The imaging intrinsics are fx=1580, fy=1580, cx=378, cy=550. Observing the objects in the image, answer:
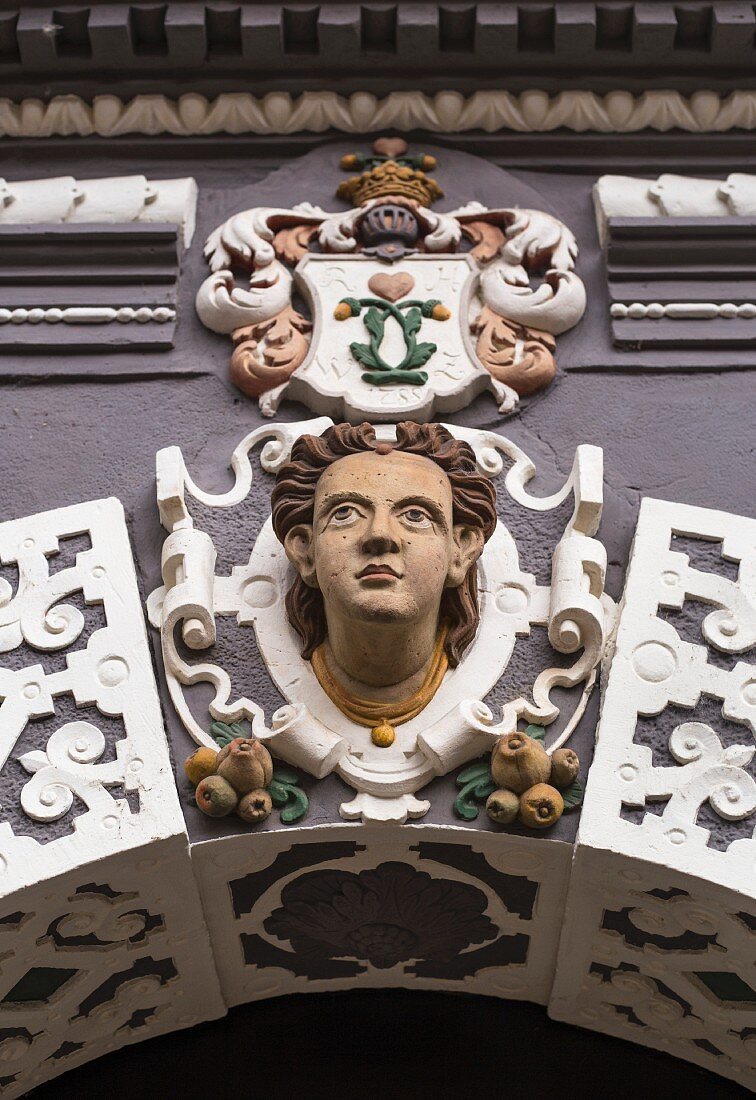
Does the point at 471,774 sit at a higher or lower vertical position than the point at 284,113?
lower

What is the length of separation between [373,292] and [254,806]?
1.21 metres

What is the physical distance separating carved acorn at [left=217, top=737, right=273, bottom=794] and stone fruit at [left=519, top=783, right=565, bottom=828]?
1.39 feet

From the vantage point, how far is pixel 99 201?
353 centimetres

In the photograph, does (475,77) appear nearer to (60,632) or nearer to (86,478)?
(86,478)

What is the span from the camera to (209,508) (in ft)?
9.71

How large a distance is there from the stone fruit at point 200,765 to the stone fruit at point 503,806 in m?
0.45

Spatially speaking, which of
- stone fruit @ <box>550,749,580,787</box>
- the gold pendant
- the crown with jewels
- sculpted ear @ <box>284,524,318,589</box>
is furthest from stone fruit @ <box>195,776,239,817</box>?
the crown with jewels

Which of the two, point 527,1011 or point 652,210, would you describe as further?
point 652,210

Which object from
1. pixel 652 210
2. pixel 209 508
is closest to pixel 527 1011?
pixel 209 508

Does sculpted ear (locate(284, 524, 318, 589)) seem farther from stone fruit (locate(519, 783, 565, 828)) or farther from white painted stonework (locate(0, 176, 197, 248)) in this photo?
white painted stonework (locate(0, 176, 197, 248))

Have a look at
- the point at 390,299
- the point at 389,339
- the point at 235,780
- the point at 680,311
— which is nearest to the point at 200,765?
the point at 235,780

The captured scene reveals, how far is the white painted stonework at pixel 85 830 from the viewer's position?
2.55m

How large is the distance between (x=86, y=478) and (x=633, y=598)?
1083 mm

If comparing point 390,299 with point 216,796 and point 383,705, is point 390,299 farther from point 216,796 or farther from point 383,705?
point 216,796
